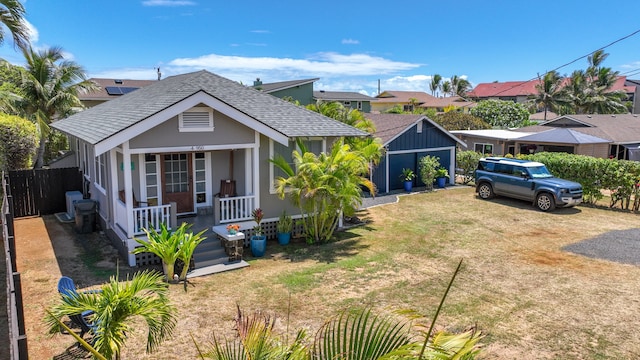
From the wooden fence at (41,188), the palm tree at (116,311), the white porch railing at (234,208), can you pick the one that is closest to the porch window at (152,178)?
the white porch railing at (234,208)

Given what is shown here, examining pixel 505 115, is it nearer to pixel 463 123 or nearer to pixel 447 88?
pixel 463 123

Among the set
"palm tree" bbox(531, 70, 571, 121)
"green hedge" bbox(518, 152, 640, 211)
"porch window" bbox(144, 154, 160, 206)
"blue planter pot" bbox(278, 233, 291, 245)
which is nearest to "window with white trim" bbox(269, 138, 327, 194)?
"blue planter pot" bbox(278, 233, 291, 245)

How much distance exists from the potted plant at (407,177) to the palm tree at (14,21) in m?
17.2

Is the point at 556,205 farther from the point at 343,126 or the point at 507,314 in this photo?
the point at 507,314

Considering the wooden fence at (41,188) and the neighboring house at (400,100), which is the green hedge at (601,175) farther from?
the neighboring house at (400,100)

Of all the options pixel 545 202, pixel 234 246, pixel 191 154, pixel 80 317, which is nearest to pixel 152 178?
pixel 191 154

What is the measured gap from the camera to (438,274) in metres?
11.4

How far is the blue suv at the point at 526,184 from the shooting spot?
18.1 m

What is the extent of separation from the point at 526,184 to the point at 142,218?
49.9 feet

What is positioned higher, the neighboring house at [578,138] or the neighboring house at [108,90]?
the neighboring house at [108,90]

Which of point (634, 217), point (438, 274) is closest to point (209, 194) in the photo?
point (438, 274)

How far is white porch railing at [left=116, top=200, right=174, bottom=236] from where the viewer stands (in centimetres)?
1171

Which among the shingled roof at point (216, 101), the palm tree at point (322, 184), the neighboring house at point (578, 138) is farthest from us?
the neighboring house at point (578, 138)

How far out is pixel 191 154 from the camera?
14383 mm
